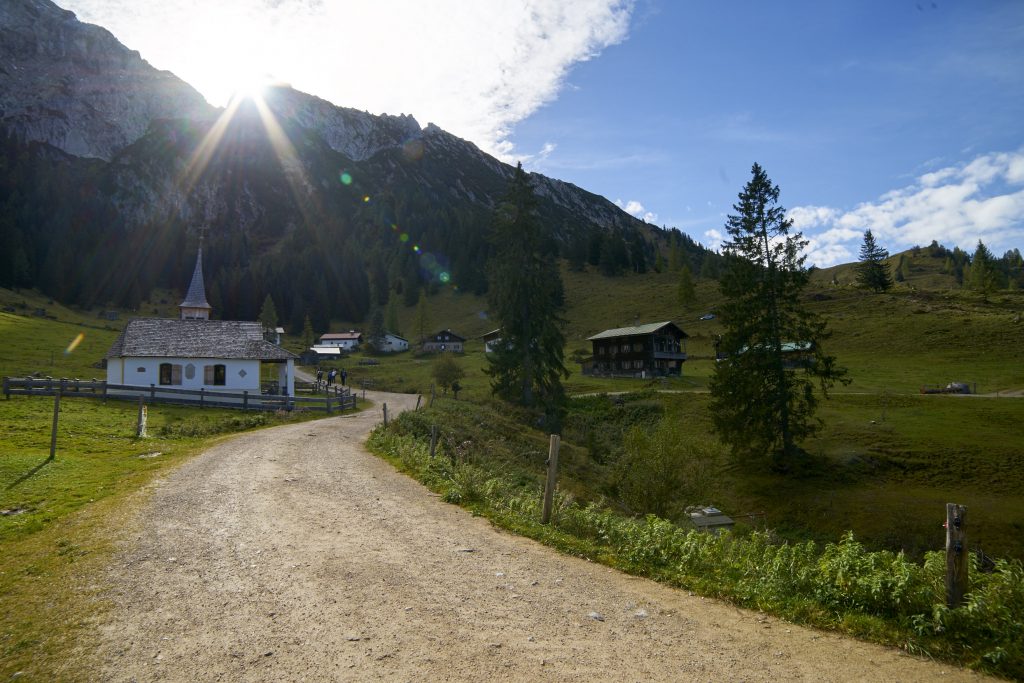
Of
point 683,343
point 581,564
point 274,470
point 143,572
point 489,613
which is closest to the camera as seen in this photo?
point 489,613

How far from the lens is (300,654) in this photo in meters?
6.77

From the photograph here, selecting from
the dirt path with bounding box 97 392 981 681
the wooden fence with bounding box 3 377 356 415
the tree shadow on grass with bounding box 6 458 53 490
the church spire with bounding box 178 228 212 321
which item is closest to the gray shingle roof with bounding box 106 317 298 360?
the wooden fence with bounding box 3 377 356 415

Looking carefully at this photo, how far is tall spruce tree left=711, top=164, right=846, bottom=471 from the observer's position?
125 ft

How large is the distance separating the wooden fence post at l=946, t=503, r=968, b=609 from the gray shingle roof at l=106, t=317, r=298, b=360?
45760 mm

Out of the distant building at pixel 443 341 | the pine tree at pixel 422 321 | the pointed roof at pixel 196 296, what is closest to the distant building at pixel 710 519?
the pointed roof at pixel 196 296

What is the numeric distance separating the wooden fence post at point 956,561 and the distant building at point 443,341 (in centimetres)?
10397

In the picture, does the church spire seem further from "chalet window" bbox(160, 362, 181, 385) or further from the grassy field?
the grassy field

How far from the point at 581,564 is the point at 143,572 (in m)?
7.53

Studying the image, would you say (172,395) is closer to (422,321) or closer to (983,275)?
(422,321)

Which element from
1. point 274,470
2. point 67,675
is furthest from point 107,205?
point 67,675

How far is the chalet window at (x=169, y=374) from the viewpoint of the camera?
43438mm

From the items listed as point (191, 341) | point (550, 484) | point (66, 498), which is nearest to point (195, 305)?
point (191, 341)

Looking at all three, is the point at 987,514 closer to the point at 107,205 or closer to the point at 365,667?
the point at 365,667

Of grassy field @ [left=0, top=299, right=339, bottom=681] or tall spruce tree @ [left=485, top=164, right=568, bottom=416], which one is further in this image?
tall spruce tree @ [left=485, top=164, right=568, bottom=416]
